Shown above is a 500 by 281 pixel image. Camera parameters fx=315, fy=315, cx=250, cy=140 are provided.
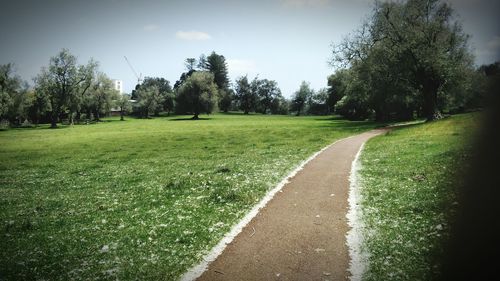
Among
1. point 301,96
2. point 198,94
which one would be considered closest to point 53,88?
point 198,94

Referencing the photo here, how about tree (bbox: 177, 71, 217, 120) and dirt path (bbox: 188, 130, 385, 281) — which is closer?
dirt path (bbox: 188, 130, 385, 281)

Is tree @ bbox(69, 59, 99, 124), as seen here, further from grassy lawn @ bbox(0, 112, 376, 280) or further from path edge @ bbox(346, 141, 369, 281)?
path edge @ bbox(346, 141, 369, 281)

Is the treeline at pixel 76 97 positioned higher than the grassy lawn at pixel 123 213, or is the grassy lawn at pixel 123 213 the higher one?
the treeline at pixel 76 97

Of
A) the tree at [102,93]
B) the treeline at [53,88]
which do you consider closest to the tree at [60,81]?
the treeline at [53,88]

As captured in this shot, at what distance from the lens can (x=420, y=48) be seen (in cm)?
5538

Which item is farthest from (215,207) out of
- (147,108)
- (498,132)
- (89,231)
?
(147,108)

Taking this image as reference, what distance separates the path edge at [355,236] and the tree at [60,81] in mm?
101891

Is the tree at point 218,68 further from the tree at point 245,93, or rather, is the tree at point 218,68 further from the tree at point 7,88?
the tree at point 7,88

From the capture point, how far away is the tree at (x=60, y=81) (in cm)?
9706

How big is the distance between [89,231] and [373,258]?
1018 centimetres

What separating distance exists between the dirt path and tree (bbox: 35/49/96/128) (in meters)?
101

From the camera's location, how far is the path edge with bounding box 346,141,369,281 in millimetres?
8633

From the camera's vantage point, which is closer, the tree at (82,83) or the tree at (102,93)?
the tree at (82,83)

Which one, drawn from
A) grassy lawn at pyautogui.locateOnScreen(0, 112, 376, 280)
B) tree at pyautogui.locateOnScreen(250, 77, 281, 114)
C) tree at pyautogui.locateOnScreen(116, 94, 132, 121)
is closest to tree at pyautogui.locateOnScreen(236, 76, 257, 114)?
tree at pyautogui.locateOnScreen(250, 77, 281, 114)
